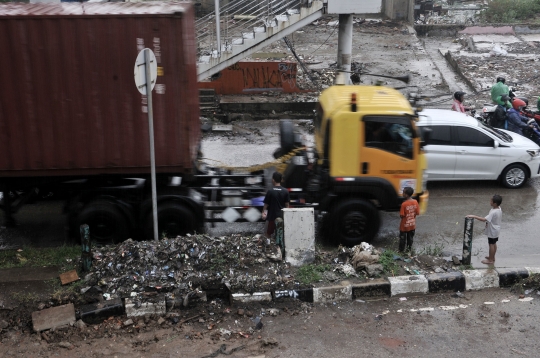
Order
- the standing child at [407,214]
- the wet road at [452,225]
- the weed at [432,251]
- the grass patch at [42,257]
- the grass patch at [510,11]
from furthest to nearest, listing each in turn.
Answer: the grass patch at [510,11], the wet road at [452,225], the weed at [432,251], the standing child at [407,214], the grass patch at [42,257]

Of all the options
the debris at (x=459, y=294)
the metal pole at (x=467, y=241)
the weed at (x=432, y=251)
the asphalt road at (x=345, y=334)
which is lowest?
the asphalt road at (x=345, y=334)

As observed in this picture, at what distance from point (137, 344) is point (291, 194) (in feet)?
12.3

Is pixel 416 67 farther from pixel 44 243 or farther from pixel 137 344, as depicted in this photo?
pixel 137 344

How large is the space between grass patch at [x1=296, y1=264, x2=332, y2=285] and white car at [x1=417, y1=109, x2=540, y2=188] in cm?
487

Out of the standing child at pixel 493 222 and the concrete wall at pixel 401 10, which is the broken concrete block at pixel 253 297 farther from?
the concrete wall at pixel 401 10

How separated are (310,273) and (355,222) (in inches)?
69.4

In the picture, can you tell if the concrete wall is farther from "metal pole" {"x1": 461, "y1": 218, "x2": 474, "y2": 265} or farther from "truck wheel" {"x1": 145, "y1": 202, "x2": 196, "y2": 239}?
"truck wheel" {"x1": 145, "y1": 202, "x2": 196, "y2": 239}

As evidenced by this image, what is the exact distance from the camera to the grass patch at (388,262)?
8164 millimetres

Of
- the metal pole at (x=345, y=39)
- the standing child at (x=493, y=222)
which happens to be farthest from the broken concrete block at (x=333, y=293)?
the metal pole at (x=345, y=39)

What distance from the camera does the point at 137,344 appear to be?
671cm

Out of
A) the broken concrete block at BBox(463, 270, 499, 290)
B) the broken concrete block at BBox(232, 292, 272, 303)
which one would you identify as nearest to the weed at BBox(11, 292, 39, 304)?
the broken concrete block at BBox(232, 292, 272, 303)

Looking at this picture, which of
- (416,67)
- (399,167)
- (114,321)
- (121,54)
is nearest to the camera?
(114,321)

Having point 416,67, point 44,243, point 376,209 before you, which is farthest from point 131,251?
point 416,67

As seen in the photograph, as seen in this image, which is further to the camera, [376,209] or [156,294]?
[376,209]
